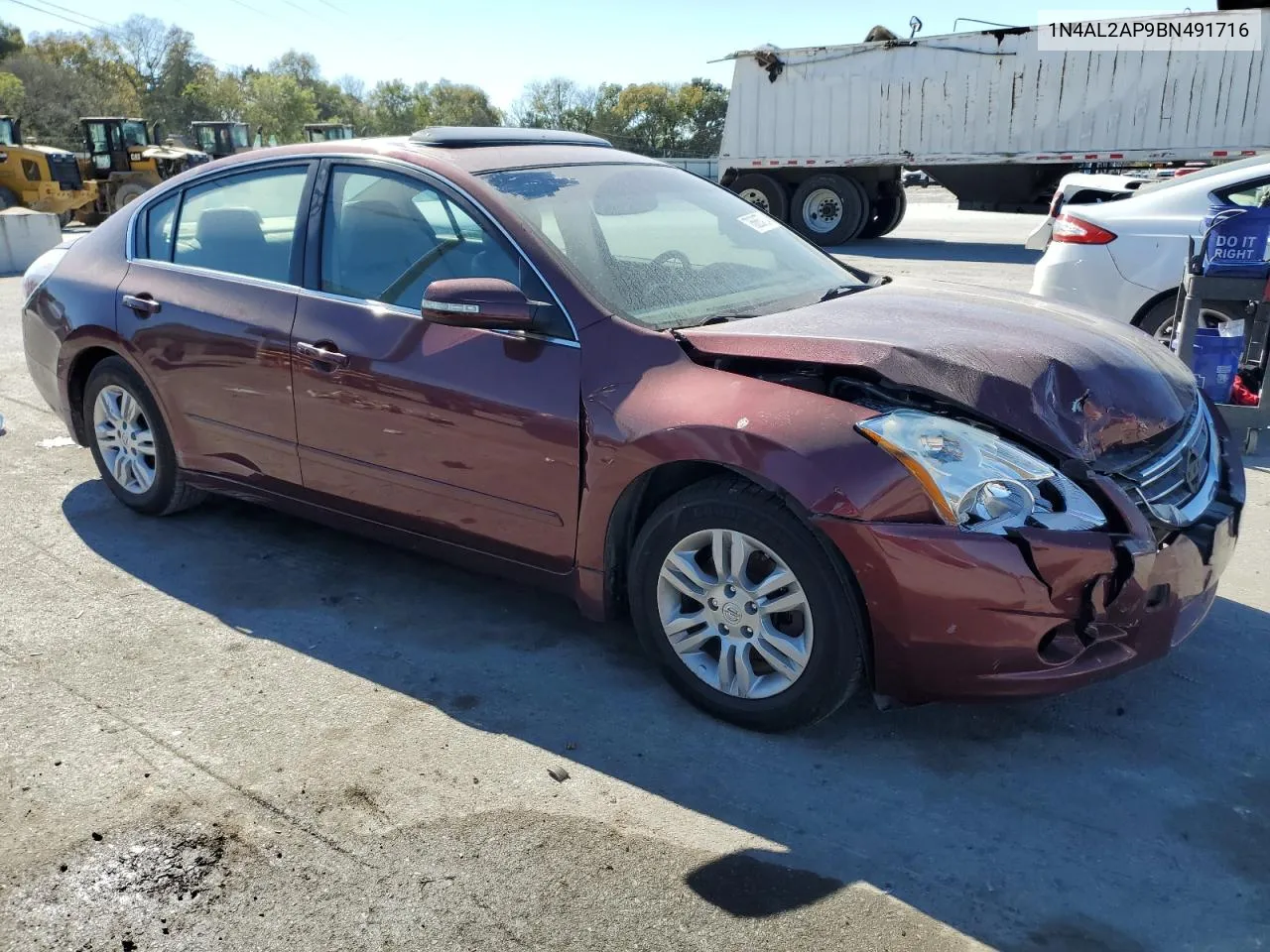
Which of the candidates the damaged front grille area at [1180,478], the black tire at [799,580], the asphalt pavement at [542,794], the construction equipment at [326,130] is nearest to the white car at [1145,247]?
the asphalt pavement at [542,794]

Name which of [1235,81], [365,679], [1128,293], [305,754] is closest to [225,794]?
[305,754]

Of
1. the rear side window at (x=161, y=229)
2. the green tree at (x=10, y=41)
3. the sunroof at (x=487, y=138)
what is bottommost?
the rear side window at (x=161, y=229)

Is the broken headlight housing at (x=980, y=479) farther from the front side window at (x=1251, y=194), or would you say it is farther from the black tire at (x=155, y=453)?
the front side window at (x=1251, y=194)

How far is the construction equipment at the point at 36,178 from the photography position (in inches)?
878

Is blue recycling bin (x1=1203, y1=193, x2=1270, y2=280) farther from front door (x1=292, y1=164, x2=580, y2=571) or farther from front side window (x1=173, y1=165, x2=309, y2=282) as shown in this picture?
front side window (x1=173, y1=165, x2=309, y2=282)

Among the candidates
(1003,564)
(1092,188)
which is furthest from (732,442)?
(1092,188)

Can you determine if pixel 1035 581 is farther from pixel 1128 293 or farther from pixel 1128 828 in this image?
pixel 1128 293

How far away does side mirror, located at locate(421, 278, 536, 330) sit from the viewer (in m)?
3.32

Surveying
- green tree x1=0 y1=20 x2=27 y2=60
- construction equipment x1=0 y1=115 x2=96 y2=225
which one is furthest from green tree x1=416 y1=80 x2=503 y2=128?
construction equipment x1=0 y1=115 x2=96 y2=225

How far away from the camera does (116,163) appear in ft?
82.2

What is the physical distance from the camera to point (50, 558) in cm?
451

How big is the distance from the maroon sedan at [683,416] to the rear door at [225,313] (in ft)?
0.05

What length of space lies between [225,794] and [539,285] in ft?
5.83

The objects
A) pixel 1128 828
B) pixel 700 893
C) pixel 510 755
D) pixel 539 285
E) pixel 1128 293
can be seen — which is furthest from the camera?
pixel 1128 293
